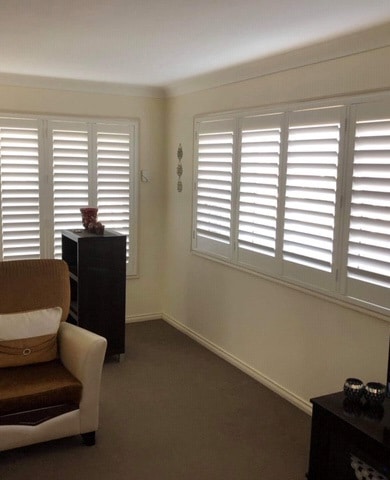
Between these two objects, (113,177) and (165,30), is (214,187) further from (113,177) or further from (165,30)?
(165,30)

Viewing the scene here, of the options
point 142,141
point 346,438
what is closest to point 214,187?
point 142,141

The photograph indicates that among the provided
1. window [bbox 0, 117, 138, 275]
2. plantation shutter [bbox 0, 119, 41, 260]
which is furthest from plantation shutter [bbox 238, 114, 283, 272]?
plantation shutter [bbox 0, 119, 41, 260]

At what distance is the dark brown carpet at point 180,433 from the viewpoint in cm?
276

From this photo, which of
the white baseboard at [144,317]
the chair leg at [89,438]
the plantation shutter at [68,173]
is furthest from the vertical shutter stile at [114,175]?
the chair leg at [89,438]

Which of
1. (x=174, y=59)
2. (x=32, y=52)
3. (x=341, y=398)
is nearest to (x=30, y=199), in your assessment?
(x=32, y=52)

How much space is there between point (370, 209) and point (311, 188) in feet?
1.64

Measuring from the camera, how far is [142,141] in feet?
16.8

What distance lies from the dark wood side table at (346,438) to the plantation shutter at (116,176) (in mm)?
3053

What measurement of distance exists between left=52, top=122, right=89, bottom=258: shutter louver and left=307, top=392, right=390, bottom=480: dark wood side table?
308 cm

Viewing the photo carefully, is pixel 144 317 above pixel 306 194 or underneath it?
underneath

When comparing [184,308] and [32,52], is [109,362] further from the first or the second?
[32,52]

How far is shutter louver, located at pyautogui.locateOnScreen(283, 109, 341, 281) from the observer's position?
10.3 feet

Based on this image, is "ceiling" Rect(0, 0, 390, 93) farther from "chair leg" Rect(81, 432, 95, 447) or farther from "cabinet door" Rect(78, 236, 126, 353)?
"chair leg" Rect(81, 432, 95, 447)

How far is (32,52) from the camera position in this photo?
3.56 m
